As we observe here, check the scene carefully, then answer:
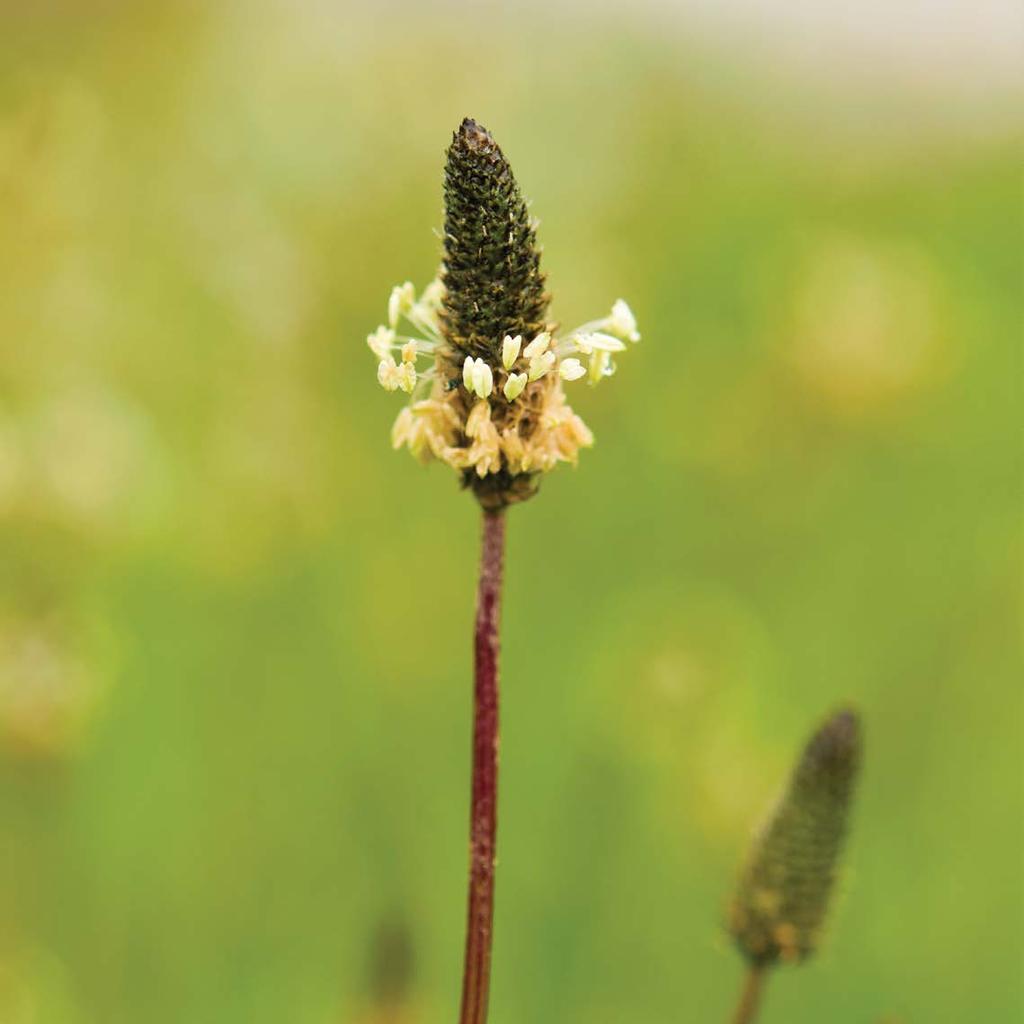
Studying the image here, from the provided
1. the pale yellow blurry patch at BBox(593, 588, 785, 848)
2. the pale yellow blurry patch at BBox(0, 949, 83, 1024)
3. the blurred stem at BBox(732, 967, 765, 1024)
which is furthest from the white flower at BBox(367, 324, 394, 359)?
the pale yellow blurry patch at BBox(593, 588, 785, 848)

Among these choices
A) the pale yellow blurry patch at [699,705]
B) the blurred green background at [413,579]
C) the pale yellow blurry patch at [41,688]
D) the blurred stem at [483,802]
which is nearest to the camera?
the blurred stem at [483,802]

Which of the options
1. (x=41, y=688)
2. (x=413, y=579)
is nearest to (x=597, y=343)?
(x=41, y=688)

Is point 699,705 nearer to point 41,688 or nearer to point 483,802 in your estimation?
point 41,688

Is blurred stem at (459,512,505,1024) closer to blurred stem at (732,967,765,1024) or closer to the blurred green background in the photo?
blurred stem at (732,967,765,1024)

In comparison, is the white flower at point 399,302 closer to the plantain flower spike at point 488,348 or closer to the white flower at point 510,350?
the plantain flower spike at point 488,348

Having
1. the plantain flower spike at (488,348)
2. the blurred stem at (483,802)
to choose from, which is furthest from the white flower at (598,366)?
the blurred stem at (483,802)
